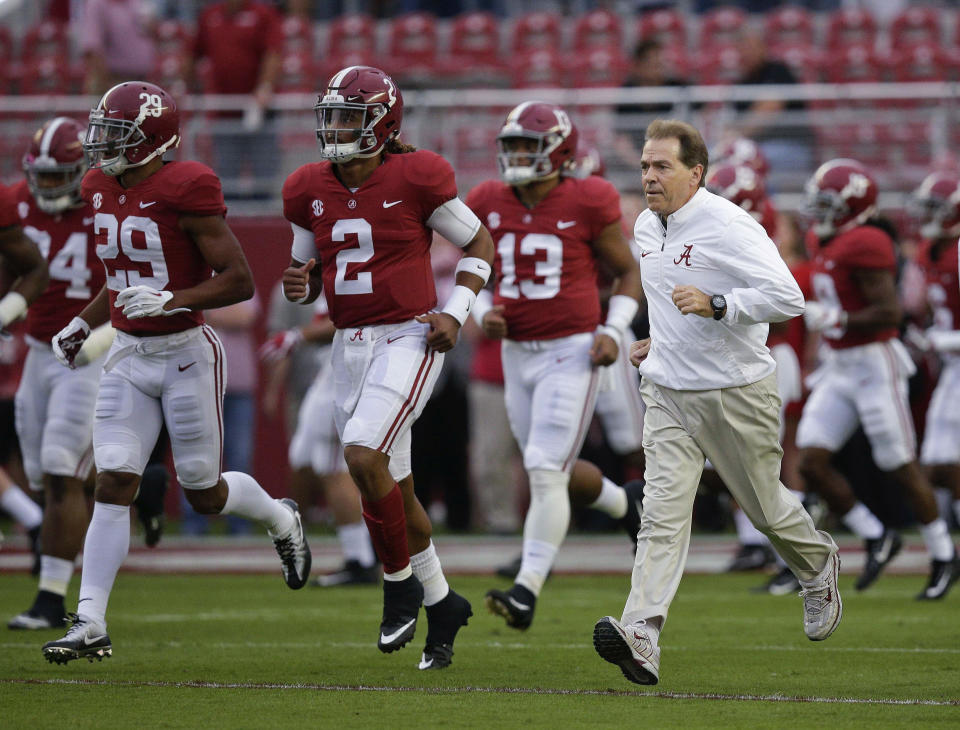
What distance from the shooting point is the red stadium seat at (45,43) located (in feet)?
50.6

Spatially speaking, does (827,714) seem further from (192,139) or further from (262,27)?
(262,27)

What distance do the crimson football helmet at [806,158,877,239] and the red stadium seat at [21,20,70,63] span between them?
9.15 metres

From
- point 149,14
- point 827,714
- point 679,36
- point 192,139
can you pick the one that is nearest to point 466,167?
point 192,139

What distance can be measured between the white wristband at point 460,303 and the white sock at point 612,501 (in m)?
1.96

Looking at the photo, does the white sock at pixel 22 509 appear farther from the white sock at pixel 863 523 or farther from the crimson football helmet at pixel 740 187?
the white sock at pixel 863 523

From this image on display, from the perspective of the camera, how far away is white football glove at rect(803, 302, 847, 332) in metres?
7.92

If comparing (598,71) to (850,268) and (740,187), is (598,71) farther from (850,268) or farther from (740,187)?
(850,268)

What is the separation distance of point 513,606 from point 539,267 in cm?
154

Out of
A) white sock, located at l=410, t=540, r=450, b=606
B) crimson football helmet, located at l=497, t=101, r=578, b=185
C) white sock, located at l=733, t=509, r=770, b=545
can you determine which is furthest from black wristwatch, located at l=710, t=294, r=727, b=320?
white sock, located at l=733, t=509, r=770, b=545

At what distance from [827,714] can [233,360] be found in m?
7.96

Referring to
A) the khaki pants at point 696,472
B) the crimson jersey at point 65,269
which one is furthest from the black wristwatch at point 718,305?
the crimson jersey at point 65,269

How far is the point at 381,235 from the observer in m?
5.67

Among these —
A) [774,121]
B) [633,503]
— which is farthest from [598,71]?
[633,503]

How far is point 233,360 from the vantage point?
12.1m
